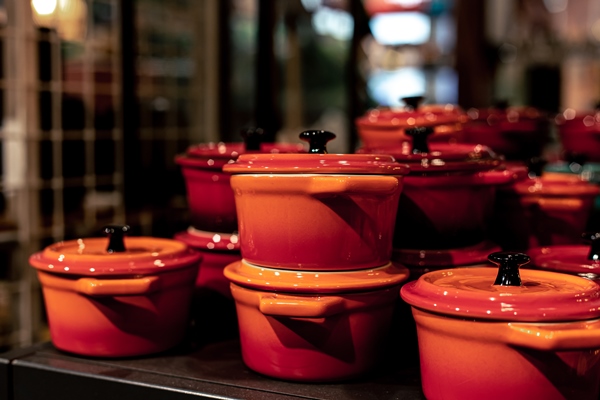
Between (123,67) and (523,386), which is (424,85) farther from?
(523,386)

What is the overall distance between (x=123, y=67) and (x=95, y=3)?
338 mm

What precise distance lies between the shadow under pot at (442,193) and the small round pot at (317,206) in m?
0.12

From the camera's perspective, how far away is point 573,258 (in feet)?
3.93

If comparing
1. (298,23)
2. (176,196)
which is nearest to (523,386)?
(176,196)

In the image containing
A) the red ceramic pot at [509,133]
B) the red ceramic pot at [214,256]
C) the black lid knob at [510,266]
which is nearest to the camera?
the black lid knob at [510,266]

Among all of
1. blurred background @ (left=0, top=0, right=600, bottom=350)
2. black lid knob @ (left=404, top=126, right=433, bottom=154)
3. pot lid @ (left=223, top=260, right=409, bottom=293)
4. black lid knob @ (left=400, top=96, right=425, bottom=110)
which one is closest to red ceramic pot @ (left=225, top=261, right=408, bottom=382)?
pot lid @ (left=223, top=260, right=409, bottom=293)

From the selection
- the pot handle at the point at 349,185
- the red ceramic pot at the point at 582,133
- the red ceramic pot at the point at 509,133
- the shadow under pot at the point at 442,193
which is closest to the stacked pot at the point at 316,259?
the pot handle at the point at 349,185

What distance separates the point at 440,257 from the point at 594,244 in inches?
9.8

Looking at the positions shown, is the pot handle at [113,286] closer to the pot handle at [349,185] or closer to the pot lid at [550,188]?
the pot handle at [349,185]

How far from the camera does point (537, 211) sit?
1395 millimetres

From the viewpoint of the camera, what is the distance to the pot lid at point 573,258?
1114 mm

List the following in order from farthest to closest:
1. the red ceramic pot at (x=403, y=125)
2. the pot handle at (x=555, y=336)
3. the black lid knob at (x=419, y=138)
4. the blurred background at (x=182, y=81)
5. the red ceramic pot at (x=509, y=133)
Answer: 1. the blurred background at (x=182, y=81)
2. the red ceramic pot at (x=509, y=133)
3. the red ceramic pot at (x=403, y=125)
4. the black lid knob at (x=419, y=138)
5. the pot handle at (x=555, y=336)

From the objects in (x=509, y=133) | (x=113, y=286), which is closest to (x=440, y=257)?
(x=113, y=286)

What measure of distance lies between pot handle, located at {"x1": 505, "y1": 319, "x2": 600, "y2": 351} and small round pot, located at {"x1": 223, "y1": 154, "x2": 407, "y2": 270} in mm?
267
